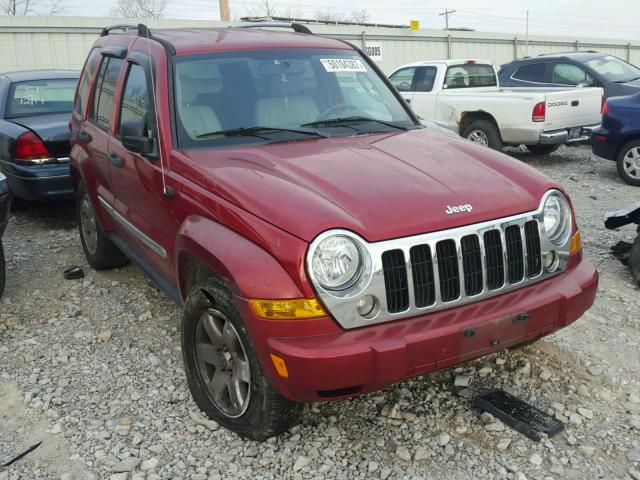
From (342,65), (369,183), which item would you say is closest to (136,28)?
(342,65)

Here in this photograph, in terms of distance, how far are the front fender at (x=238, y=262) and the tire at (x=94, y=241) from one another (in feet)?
8.09

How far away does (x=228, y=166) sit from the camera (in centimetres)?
333

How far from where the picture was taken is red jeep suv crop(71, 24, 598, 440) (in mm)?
2711

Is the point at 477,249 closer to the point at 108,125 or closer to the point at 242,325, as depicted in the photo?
the point at 242,325

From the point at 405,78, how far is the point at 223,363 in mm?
10034

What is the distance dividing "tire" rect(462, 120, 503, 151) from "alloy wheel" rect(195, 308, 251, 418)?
308 inches

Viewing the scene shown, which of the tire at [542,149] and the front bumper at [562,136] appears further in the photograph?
the tire at [542,149]

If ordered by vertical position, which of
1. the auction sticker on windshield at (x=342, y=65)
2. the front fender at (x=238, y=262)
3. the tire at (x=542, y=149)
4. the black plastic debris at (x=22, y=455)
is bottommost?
the black plastic debris at (x=22, y=455)

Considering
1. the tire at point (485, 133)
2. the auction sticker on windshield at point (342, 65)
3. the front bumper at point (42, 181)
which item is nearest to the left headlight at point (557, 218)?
the auction sticker on windshield at point (342, 65)

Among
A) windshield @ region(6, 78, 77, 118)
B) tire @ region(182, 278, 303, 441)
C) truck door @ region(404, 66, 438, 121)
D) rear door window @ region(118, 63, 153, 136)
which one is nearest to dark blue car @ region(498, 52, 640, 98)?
truck door @ region(404, 66, 438, 121)

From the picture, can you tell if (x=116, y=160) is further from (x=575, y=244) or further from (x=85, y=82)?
(x=575, y=244)

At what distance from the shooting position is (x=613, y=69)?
12.6 meters

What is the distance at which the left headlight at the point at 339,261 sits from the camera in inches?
107

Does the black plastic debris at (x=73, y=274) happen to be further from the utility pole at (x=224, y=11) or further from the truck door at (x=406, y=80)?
the utility pole at (x=224, y=11)
